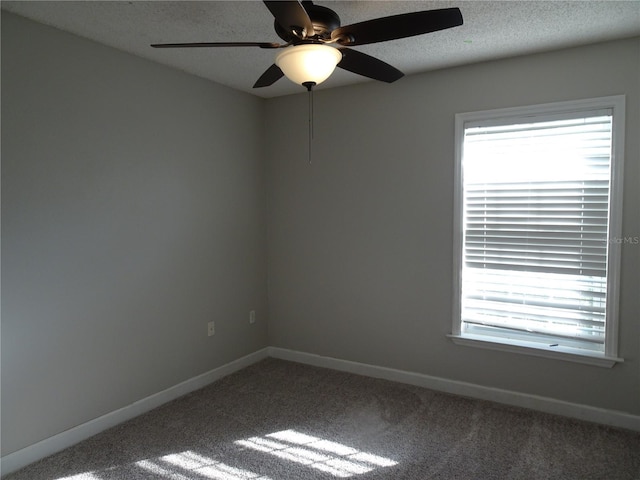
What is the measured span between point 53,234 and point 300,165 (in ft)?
6.86

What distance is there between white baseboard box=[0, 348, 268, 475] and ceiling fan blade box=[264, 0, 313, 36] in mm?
2613

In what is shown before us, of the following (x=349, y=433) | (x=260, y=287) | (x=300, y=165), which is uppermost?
(x=300, y=165)

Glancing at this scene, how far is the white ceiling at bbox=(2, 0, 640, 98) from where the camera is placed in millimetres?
2232

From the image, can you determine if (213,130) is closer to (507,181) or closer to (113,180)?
(113,180)

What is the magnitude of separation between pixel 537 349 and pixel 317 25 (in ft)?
8.40

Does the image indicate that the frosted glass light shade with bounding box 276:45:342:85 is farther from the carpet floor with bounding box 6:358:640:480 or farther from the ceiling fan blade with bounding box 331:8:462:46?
the carpet floor with bounding box 6:358:640:480

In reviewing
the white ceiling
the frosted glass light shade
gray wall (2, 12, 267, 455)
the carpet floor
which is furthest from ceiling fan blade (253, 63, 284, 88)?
the carpet floor

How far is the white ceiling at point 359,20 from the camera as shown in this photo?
2232mm

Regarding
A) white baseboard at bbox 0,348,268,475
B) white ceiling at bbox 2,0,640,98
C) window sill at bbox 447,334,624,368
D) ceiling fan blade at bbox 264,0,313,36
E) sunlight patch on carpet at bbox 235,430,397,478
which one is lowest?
sunlight patch on carpet at bbox 235,430,397,478

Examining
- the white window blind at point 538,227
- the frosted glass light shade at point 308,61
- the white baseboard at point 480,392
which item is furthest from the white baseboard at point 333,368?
the frosted glass light shade at point 308,61

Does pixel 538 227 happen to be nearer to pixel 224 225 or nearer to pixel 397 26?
pixel 397 26

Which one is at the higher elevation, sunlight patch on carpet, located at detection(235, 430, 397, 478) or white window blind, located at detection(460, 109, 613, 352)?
white window blind, located at detection(460, 109, 613, 352)

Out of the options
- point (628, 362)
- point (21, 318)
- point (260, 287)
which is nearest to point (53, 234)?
point (21, 318)

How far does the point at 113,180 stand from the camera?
9.34 feet
